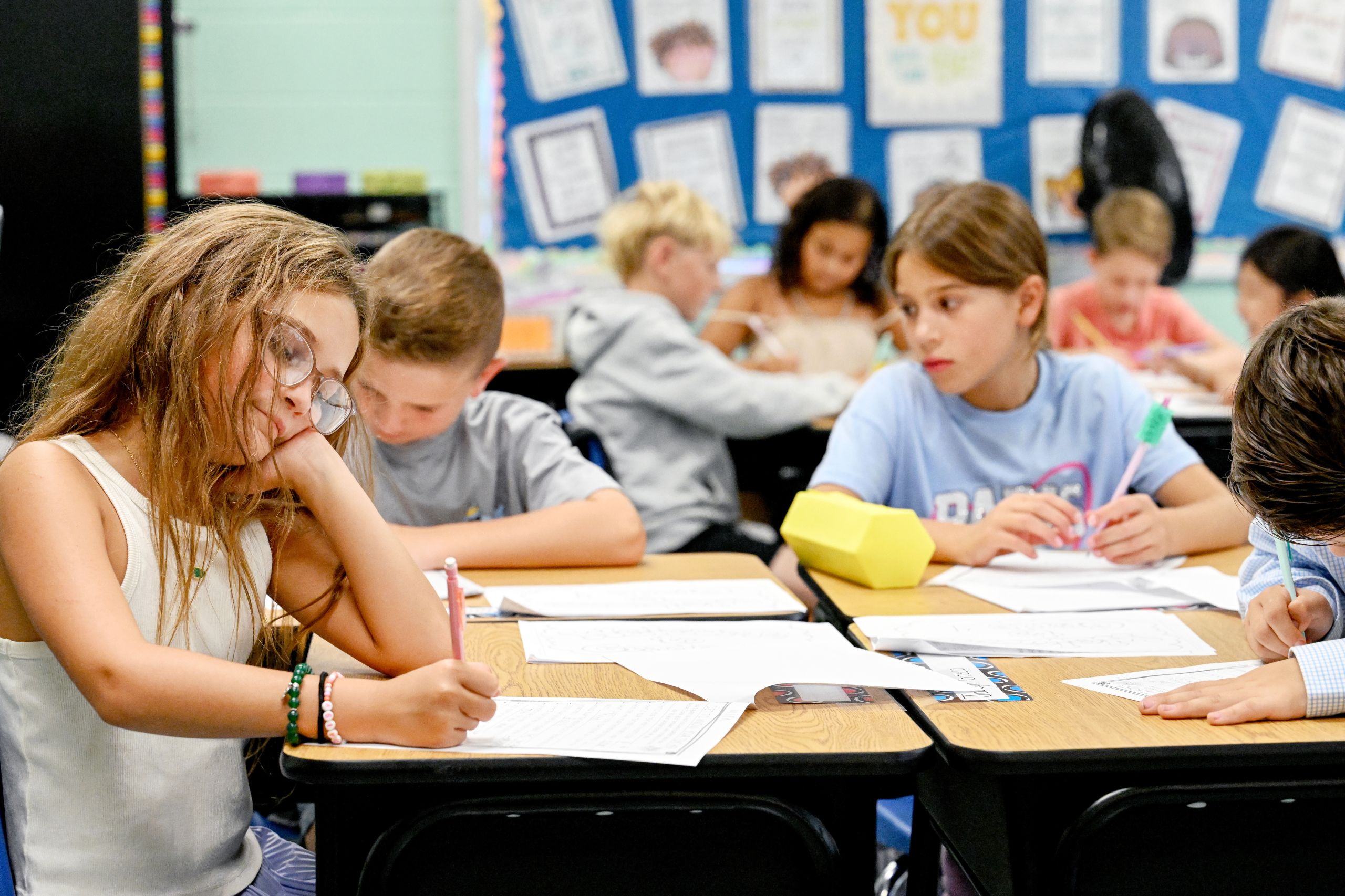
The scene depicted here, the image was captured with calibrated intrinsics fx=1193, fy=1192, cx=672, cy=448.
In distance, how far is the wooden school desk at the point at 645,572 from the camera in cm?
154

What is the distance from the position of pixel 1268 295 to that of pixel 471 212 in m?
2.54

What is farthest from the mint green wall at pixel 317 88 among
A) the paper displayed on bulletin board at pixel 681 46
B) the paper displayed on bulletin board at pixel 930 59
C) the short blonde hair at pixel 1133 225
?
the short blonde hair at pixel 1133 225

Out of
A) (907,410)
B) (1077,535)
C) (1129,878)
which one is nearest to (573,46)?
(907,410)

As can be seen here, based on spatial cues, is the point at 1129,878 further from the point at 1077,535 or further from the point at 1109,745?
the point at 1077,535

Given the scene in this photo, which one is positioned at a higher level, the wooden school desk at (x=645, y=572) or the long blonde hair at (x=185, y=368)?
the long blonde hair at (x=185, y=368)

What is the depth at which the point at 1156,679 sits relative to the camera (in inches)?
43.9

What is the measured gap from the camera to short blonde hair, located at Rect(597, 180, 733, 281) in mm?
2771

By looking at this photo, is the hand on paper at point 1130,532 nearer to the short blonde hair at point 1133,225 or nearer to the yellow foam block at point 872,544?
the yellow foam block at point 872,544

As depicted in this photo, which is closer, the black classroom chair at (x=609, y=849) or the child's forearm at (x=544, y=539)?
the black classroom chair at (x=609, y=849)

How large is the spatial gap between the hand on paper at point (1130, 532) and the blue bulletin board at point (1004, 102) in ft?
9.07

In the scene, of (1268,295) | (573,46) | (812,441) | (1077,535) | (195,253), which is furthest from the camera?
(573,46)

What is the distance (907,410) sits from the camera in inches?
72.7

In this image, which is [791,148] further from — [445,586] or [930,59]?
[445,586]

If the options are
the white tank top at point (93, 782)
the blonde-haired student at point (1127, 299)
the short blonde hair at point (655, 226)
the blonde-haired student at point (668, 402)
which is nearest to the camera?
the white tank top at point (93, 782)
